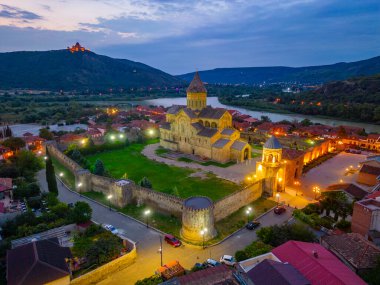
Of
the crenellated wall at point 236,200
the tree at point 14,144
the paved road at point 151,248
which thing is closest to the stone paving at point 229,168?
the crenellated wall at point 236,200

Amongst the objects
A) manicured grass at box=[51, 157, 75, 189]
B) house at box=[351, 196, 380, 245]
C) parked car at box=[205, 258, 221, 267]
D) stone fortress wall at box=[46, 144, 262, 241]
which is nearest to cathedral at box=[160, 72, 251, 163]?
stone fortress wall at box=[46, 144, 262, 241]

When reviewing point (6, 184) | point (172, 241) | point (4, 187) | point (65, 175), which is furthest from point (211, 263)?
point (65, 175)

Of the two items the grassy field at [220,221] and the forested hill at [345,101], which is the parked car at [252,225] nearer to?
the grassy field at [220,221]

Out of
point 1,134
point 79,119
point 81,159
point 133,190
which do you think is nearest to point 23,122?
point 79,119

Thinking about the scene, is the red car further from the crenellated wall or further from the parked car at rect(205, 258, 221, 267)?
the crenellated wall

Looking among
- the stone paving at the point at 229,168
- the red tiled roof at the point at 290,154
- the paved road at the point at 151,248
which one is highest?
the red tiled roof at the point at 290,154

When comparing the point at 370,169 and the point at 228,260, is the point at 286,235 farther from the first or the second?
the point at 370,169

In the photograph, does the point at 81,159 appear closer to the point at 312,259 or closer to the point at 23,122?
the point at 312,259
